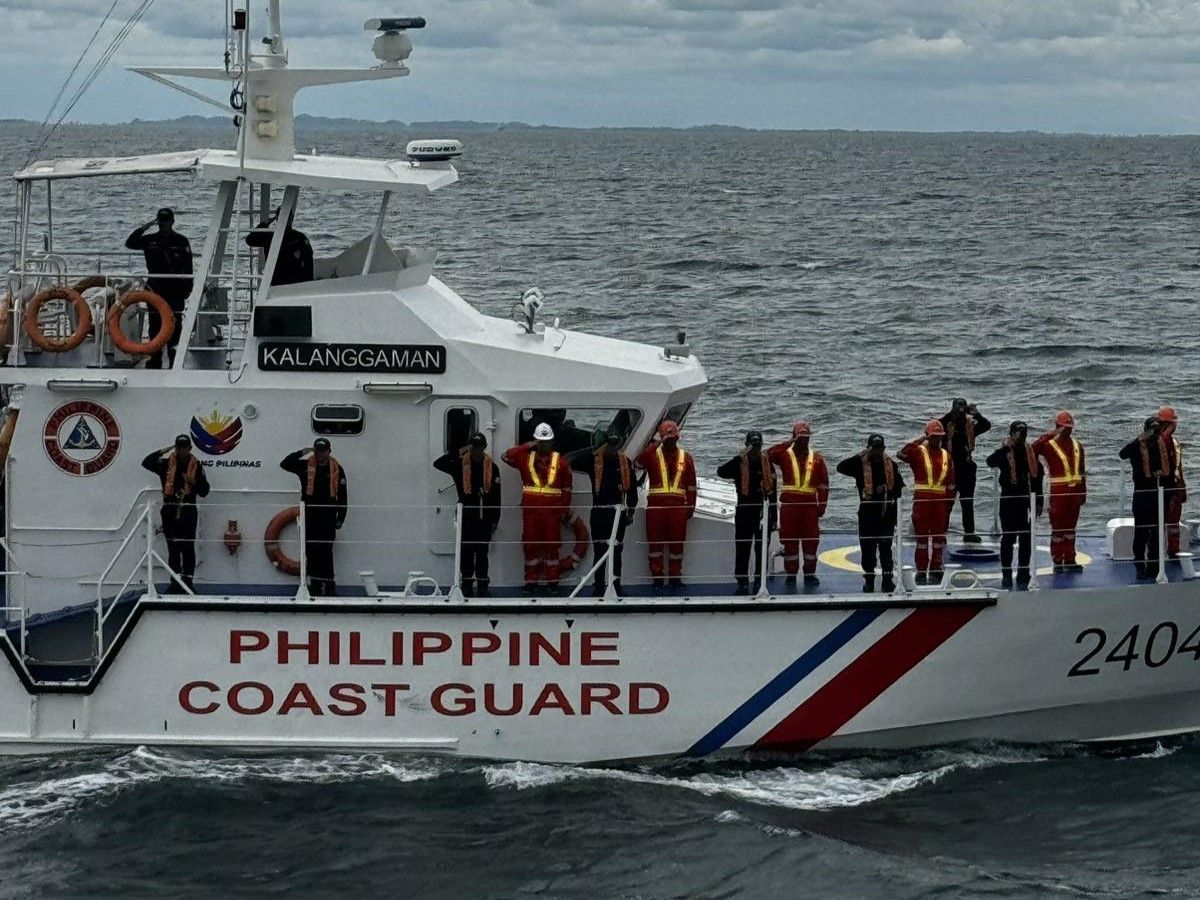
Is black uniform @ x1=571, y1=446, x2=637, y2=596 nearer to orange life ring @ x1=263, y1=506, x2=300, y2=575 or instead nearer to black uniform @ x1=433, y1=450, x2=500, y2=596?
black uniform @ x1=433, y1=450, x2=500, y2=596

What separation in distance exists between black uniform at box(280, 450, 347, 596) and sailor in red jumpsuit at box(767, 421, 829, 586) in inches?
131

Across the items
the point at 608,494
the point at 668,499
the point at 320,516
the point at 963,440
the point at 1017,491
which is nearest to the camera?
the point at 320,516

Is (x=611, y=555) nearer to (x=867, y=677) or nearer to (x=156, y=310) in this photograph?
(x=867, y=677)

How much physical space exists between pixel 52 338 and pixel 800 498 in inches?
226

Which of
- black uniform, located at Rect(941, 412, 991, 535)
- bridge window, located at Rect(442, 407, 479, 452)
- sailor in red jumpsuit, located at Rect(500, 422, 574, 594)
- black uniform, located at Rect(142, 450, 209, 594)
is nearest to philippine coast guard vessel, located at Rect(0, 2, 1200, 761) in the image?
bridge window, located at Rect(442, 407, 479, 452)

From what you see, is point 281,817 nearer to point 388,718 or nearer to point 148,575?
point 388,718

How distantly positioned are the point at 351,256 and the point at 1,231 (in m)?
33.8

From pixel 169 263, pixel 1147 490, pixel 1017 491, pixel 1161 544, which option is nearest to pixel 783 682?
pixel 1017 491

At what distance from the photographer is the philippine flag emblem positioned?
14.4m

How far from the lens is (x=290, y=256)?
14500 millimetres

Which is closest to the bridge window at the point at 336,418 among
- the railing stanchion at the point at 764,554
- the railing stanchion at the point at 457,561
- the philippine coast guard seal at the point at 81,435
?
the railing stanchion at the point at 457,561

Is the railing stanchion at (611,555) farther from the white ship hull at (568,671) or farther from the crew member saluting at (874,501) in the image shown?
the crew member saluting at (874,501)

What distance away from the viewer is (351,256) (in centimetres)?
1479

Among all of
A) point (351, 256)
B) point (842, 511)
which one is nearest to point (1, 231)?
point (842, 511)
